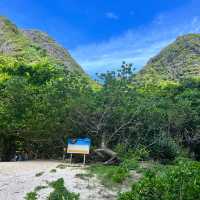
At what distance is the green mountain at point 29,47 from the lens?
44200mm

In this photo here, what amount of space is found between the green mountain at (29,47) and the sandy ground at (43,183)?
26.6 meters

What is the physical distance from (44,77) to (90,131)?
987 cm

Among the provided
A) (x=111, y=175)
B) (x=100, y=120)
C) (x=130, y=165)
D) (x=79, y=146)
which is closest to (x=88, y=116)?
(x=100, y=120)

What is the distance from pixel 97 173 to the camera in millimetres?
13141

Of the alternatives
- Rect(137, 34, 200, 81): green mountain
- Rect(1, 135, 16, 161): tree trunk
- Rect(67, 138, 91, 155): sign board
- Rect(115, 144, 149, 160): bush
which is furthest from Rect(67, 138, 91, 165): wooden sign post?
Rect(137, 34, 200, 81): green mountain

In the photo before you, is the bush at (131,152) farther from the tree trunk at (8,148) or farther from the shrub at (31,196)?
the tree trunk at (8,148)

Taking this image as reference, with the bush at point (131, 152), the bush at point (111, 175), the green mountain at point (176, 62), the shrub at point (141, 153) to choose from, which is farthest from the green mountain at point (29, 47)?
the bush at point (111, 175)

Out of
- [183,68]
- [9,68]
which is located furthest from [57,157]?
[183,68]

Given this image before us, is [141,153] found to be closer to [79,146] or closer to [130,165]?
[130,165]

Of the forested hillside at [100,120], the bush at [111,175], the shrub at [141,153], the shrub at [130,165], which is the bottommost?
the bush at [111,175]

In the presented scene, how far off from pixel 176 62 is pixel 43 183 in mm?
48518

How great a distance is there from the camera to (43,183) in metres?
11.8

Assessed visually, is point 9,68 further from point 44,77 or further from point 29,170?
point 29,170

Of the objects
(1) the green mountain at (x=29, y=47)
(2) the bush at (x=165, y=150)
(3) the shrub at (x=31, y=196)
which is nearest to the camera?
(3) the shrub at (x=31, y=196)
